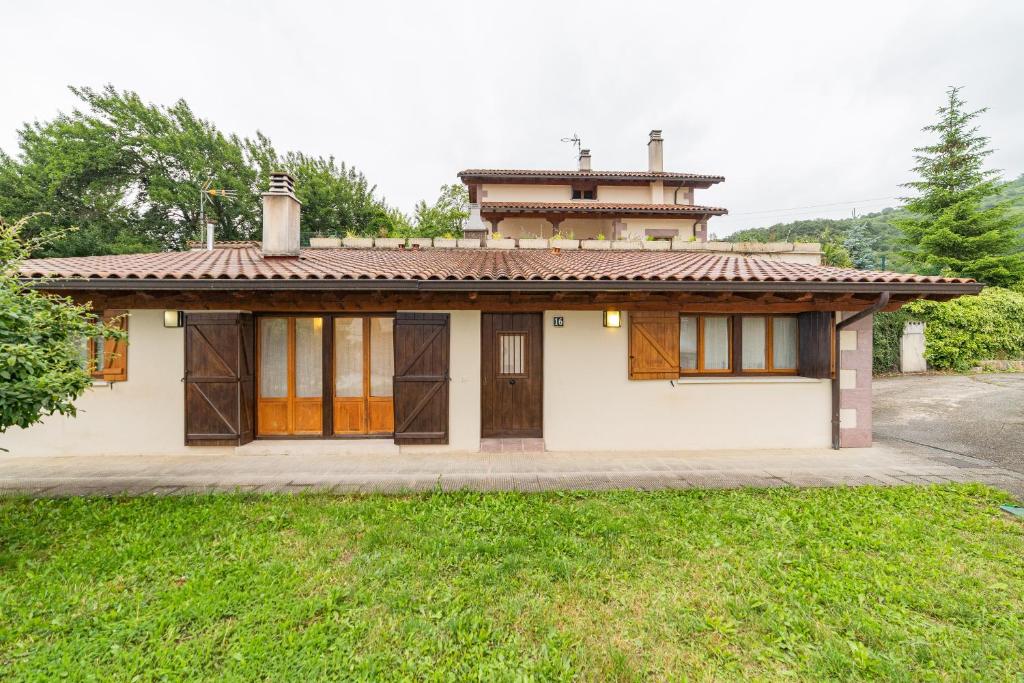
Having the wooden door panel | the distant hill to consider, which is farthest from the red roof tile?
the distant hill

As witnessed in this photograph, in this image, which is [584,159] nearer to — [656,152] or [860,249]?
[656,152]

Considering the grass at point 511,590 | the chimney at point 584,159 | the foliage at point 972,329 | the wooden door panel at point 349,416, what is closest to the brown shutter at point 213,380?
the wooden door panel at point 349,416

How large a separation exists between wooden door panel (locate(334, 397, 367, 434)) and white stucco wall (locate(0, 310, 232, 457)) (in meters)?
1.52

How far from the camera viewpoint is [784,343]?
6391 mm

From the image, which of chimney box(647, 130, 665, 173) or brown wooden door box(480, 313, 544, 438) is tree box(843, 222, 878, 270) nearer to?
chimney box(647, 130, 665, 173)

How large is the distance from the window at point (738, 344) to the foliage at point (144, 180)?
816 inches

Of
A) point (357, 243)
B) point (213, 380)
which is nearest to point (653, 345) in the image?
point (213, 380)

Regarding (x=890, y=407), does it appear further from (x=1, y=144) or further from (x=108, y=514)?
(x=1, y=144)

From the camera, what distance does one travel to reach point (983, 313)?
12391mm

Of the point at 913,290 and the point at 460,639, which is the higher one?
the point at 913,290

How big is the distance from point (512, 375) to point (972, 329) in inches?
618

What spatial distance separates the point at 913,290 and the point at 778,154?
52.9 meters

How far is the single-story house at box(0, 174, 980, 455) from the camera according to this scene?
5.60 metres

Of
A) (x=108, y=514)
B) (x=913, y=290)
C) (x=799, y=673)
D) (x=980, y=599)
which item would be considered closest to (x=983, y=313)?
(x=913, y=290)
